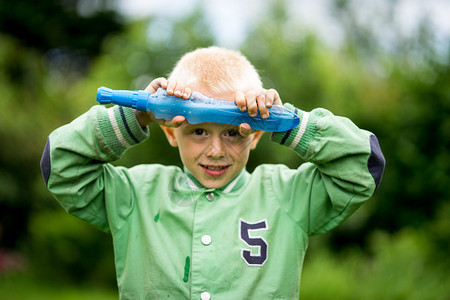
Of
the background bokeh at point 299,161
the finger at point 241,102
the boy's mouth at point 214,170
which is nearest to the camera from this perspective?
the finger at point 241,102

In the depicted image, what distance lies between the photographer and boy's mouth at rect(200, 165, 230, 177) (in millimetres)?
2213

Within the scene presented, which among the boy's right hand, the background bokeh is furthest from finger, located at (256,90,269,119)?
the background bokeh

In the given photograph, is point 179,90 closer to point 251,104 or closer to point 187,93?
point 187,93

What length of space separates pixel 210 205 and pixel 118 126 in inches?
22.7

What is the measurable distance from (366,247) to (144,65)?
15.9 ft

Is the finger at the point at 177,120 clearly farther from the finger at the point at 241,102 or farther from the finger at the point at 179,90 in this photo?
the finger at the point at 241,102

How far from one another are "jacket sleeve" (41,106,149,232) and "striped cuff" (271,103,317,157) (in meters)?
0.65

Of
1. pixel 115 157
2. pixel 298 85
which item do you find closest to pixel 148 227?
pixel 115 157

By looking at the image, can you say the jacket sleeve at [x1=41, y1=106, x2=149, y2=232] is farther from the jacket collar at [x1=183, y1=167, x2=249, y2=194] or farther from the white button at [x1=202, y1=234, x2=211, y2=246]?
the white button at [x1=202, y1=234, x2=211, y2=246]

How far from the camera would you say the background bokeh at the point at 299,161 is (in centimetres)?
588

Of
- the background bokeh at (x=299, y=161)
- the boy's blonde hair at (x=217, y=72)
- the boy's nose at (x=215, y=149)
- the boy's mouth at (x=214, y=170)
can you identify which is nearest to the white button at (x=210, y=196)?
the boy's mouth at (x=214, y=170)

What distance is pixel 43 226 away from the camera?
838 centimetres

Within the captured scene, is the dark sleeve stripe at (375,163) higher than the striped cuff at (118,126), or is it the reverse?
the striped cuff at (118,126)

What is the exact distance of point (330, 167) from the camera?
6.94 ft
